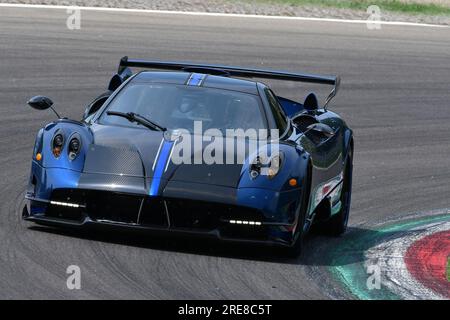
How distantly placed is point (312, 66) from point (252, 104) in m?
9.57

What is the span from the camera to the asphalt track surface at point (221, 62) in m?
7.66

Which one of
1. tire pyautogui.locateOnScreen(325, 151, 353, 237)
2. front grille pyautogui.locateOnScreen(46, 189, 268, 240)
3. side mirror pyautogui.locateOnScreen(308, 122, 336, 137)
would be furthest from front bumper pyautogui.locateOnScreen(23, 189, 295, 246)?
tire pyautogui.locateOnScreen(325, 151, 353, 237)

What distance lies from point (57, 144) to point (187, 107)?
47.2 inches

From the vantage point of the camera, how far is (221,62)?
18500 mm

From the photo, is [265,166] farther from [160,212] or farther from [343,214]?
[343,214]

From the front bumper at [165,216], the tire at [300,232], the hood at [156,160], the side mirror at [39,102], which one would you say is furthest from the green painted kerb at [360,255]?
the side mirror at [39,102]

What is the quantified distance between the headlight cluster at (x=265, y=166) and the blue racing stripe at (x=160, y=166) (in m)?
0.59

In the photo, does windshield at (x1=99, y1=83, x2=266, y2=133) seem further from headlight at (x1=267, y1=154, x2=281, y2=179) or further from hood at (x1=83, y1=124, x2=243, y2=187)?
headlight at (x1=267, y1=154, x2=281, y2=179)

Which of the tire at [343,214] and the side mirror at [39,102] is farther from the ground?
the side mirror at [39,102]

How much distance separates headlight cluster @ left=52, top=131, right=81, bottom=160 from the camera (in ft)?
28.2

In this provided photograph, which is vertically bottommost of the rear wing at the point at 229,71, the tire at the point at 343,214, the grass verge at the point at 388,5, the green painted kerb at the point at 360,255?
the green painted kerb at the point at 360,255

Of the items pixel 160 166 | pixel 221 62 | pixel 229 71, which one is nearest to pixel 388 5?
pixel 221 62

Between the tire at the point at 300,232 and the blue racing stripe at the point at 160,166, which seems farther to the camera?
the tire at the point at 300,232

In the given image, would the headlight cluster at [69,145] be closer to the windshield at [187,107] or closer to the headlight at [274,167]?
the windshield at [187,107]
